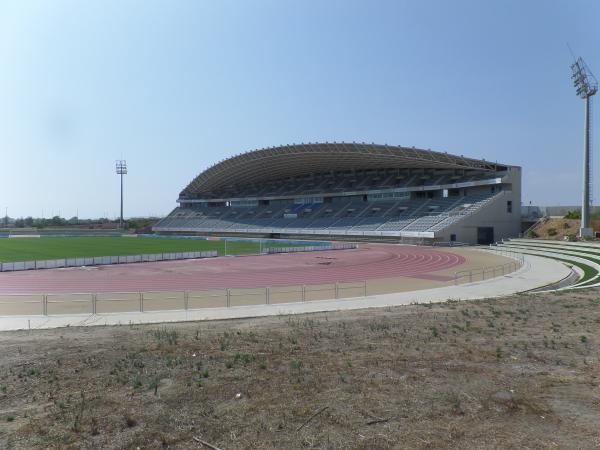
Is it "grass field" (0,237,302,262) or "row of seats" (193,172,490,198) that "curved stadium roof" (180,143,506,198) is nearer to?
"row of seats" (193,172,490,198)

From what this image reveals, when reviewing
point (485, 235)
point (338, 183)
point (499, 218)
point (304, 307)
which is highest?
point (338, 183)

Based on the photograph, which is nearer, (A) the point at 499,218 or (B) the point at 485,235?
(B) the point at 485,235

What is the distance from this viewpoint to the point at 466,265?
104 ft

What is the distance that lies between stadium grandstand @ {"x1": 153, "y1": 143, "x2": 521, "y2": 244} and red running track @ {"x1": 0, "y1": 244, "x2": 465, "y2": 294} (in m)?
22.5

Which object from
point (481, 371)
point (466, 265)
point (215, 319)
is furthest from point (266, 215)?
point (481, 371)

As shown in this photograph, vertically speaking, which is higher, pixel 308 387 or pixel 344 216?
pixel 344 216

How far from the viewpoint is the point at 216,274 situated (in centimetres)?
2759

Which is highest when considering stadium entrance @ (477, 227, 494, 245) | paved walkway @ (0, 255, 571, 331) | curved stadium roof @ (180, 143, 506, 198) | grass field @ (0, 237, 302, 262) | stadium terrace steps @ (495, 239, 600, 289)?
curved stadium roof @ (180, 143, 506, 198)

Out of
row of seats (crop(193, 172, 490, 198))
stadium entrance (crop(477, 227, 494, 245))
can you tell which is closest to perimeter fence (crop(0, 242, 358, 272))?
stadium entrance (crop(477, 227, 494, 245))

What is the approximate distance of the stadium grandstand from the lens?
56122 mm

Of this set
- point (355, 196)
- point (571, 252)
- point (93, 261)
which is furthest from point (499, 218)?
point (93, 261)

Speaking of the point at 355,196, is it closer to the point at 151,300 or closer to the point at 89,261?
the point at 89,261

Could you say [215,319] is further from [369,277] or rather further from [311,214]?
[311,214]

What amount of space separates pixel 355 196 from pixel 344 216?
704cm
